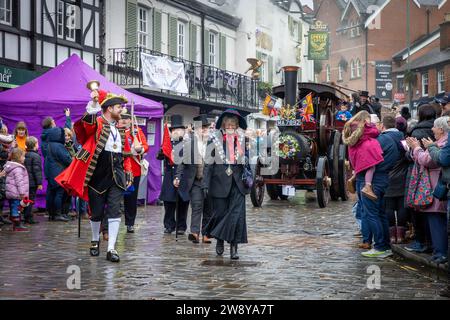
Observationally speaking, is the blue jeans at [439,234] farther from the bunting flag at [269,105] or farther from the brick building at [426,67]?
the brick building at [426,67]

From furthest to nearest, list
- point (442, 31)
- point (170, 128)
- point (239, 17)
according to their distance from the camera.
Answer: point (442, 31), point (239, 17), point (170, 128)

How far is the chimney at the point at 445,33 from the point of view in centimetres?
5166

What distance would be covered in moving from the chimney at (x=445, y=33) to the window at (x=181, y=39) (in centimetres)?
2792

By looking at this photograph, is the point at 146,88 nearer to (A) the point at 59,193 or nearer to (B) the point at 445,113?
(A) the point at 59,193

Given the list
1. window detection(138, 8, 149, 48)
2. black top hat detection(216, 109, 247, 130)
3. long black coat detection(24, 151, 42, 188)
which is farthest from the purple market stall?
window detection(138, 8, 149, 48)

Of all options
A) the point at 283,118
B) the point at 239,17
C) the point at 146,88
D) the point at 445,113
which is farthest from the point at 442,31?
the point at 445,113

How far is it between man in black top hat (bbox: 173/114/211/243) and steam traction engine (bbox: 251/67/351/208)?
17.2ft

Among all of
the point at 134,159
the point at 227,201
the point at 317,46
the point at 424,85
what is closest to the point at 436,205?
the point at 227,201

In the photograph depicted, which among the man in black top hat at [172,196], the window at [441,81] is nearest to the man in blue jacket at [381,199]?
the man in black top hat at [172,196]

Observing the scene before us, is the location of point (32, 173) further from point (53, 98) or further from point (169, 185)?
point (169, 185)

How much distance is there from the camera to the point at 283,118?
17.8 meters

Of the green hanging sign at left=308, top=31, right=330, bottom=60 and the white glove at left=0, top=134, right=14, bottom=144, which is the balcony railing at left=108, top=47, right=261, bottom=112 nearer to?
the green hanging sign at left=308, top=31, right=330, bottom=60

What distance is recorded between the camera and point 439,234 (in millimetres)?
8492
